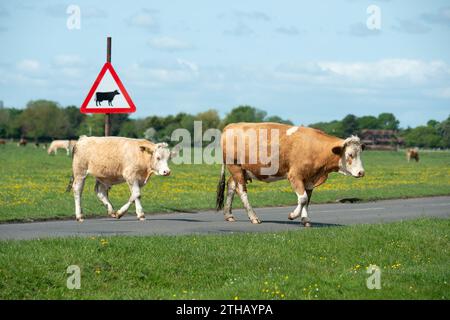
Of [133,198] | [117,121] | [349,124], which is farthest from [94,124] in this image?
[133,198]

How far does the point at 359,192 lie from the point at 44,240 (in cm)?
2130

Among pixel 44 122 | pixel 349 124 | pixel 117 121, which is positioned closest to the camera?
pixel 349 124

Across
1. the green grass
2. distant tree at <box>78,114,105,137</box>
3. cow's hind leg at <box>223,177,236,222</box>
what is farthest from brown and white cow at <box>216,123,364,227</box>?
distant tree at <box>78,114,105,137</box>

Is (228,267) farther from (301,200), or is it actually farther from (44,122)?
(44,122)

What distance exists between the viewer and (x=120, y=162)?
20.7 metres

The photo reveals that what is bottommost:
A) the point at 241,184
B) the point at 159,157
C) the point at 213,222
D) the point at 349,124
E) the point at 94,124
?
the point at 213,222

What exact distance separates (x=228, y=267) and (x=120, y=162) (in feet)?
23.3

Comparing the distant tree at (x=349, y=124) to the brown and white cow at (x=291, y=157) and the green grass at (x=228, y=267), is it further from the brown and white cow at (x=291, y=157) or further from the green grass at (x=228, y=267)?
the green grass at (x=228, y=267)

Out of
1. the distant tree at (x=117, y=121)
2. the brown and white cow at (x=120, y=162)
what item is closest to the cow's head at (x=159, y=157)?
the brown and white cow at (x=120, y=162)

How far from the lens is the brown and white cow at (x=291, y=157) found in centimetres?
2030

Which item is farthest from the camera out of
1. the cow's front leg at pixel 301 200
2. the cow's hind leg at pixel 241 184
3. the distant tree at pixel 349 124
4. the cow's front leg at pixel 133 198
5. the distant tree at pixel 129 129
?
the distant tree at pixel 349 124

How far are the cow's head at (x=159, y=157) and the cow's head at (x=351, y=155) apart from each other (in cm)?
388
